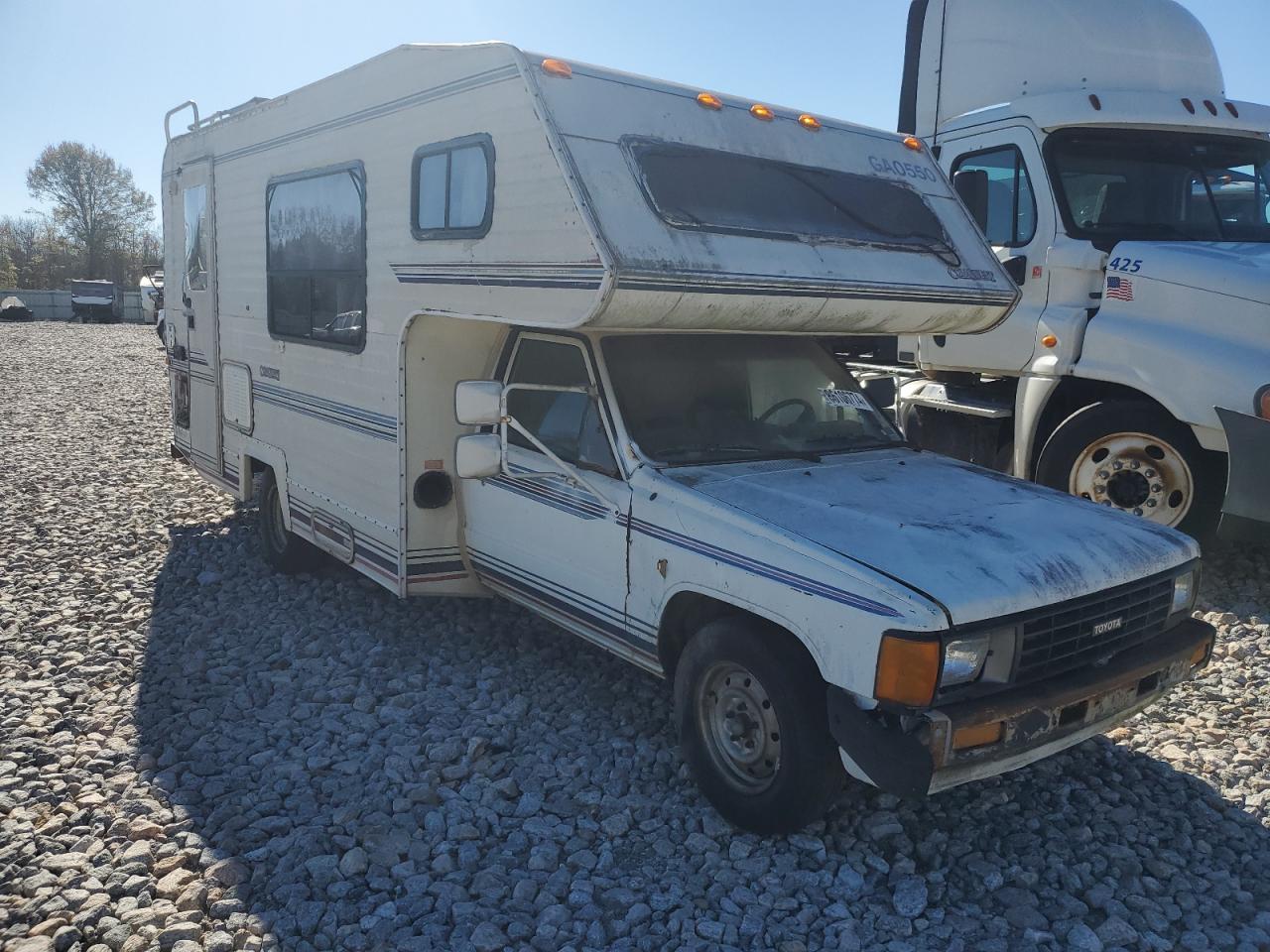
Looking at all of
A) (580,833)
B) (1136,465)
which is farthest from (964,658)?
(1136,465)

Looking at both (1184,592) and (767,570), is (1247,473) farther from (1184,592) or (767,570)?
(767,570)

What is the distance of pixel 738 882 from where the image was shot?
3596 millimetres

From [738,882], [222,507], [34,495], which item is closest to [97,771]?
[738,882]

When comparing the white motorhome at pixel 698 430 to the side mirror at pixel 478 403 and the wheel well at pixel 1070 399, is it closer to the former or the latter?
the side mirror at pixel 478 403

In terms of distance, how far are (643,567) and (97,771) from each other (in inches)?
94.3

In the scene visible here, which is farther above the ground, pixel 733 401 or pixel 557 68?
pixel 557 68

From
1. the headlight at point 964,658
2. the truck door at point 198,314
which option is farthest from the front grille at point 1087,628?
the truck door at point 198,314

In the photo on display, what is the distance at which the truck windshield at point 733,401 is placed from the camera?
4.54 metres

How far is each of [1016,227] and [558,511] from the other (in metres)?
4.12

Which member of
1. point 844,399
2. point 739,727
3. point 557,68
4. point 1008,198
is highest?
point 557,68

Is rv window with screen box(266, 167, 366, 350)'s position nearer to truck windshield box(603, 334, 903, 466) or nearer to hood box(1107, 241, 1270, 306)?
truck windshield box(603, 334, 903, 466)

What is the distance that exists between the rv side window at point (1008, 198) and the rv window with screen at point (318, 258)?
4173 millimetres

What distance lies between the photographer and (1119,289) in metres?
6.49

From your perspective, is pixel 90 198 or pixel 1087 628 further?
pixel 90 198
